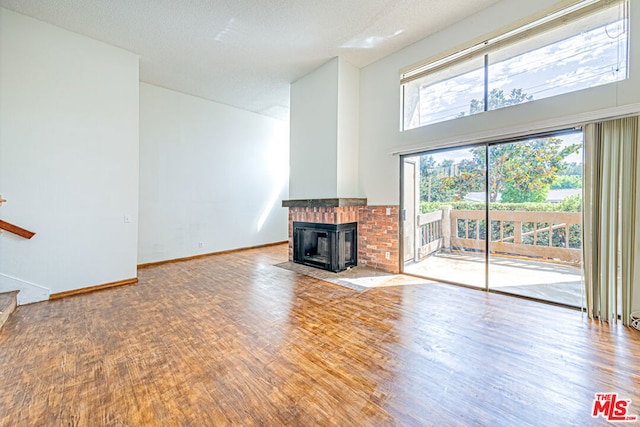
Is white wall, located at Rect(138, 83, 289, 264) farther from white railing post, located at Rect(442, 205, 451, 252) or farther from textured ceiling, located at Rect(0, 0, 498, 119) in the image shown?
white railing post, located at Rect(442, 205, 451, 252)

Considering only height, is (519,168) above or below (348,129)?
below

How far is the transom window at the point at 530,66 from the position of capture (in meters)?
2.76

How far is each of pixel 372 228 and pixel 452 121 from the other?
2222 mm

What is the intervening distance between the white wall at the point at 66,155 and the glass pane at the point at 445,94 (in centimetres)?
471

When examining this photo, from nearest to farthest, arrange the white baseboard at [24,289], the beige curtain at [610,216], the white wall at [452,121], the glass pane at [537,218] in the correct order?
the beige curtain at [610,216]
the white wall at [452,121]
the glass pane at [537,218]
the white baseboard at [24,289]

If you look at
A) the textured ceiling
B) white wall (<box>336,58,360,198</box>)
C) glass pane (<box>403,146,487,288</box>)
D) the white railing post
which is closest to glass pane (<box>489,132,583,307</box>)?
glass pane (<box>403,146,487,288</box>)

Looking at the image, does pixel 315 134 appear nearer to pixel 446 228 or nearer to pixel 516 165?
pixel 446 228

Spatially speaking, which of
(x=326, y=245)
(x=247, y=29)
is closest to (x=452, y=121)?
(x=326, y=245)

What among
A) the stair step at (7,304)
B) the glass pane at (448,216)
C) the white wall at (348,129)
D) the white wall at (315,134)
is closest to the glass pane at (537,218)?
the glass pane at (448,216)

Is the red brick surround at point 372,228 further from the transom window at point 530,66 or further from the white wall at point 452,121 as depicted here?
the transom window at point 530,66

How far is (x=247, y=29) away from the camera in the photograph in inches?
149

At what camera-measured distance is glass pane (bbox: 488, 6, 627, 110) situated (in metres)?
2.73

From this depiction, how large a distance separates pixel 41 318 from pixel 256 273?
8.90 ft

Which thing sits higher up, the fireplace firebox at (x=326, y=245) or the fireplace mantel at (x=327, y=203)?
the fireplace mantel at (x=327, y=203)
